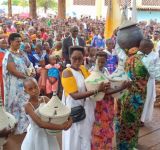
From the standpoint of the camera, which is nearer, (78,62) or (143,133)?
(78,62)

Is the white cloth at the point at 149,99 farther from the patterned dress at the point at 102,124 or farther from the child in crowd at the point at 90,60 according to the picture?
the patterned dress at the point at 102,124

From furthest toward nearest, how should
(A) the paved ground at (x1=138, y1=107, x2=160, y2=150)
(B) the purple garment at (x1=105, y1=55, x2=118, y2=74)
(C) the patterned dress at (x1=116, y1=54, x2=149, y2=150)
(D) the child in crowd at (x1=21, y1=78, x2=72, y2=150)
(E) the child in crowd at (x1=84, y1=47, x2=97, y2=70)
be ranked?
(E) the child in crowd at (x1=84, y1=47, x2=97, y2=70) → (B) the purple garment at (x1=105, y1=55, x2=118, y2=74) → (A) the paved ground at (x1=138, y1=107, x2=160, y2=150) → (C) the patterned dress at (x1=116, y1=54, x2=149, y2=150) → (D) the child in crowd at (x1=21, y1=78, x2=72, y2=150)

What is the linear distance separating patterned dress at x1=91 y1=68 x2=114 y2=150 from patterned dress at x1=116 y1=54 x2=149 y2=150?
29.5 inches

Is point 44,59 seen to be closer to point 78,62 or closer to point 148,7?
point 78,62

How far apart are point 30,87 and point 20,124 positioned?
2253mm

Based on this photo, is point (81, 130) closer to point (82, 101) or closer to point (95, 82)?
point (82, 101)

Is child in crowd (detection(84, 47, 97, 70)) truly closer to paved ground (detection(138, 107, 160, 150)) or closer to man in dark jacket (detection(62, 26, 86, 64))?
man in dark jacket (detection(62, 26, 86, 64))

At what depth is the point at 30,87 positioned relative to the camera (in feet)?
11.2

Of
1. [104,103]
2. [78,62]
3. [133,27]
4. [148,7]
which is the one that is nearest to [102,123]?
[104,103]

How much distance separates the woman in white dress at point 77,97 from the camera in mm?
3768

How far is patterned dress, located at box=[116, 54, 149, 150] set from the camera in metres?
4.62

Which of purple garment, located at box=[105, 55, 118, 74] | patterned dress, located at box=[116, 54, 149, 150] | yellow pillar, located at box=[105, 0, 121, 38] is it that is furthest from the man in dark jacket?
patterned dress, located at box=[116, 54, 149, 150]

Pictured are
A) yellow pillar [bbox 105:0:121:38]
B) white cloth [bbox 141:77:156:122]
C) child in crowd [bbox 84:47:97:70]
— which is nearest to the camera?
white cloth [bbox 141:77:156:122]

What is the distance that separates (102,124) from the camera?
3.96 m
